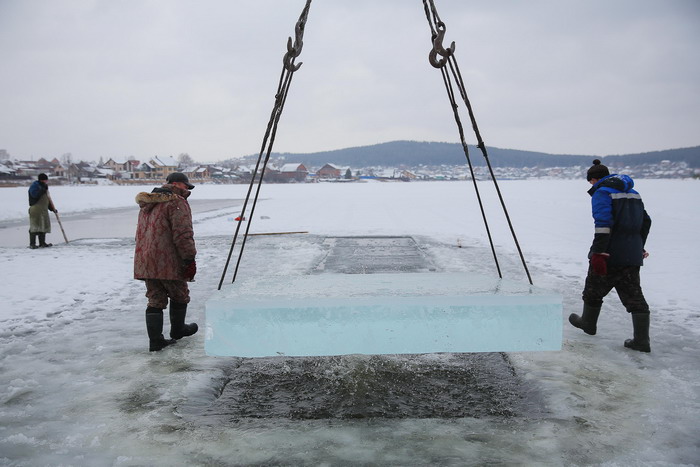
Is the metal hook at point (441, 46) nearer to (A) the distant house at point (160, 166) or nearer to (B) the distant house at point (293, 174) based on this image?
(B) the distant house at point (293, 174)

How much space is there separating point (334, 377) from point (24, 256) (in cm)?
879

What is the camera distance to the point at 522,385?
3.84 m

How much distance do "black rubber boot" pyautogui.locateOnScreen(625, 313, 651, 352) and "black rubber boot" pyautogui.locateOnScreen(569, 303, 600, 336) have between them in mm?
397

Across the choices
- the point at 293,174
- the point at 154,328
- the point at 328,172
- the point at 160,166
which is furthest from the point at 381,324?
the point at 328,172

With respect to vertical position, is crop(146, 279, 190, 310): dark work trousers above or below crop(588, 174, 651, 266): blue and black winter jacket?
below

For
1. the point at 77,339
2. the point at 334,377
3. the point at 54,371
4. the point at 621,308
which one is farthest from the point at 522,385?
the point at 77,339

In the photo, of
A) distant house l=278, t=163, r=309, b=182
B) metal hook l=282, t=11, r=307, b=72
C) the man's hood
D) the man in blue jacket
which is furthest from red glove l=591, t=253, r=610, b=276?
distant house l=278, t=163, r=309, b=182

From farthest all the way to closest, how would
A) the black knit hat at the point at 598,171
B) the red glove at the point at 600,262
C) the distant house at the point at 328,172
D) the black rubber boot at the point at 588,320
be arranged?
the distant house at the point at 328,172 < the black rubber boot at the point at 588,320 < the black knit hat at the point at 598,171 < the red glove at the point at 600,262

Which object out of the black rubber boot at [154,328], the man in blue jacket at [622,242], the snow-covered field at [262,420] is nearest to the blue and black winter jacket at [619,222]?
the man in blue jacket at [622,242]

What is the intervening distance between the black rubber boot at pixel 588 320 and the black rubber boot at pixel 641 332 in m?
0.40

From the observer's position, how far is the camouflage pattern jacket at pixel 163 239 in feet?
14.5

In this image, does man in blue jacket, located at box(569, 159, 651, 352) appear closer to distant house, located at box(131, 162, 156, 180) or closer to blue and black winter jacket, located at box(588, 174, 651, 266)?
blue and black winter jacket, located at box(588, 174, 651, 266)

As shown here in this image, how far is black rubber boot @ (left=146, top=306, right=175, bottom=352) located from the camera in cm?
449

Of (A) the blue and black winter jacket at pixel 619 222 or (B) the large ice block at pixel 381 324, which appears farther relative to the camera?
(A) the blue and black winter jacket at pixel 619 222
